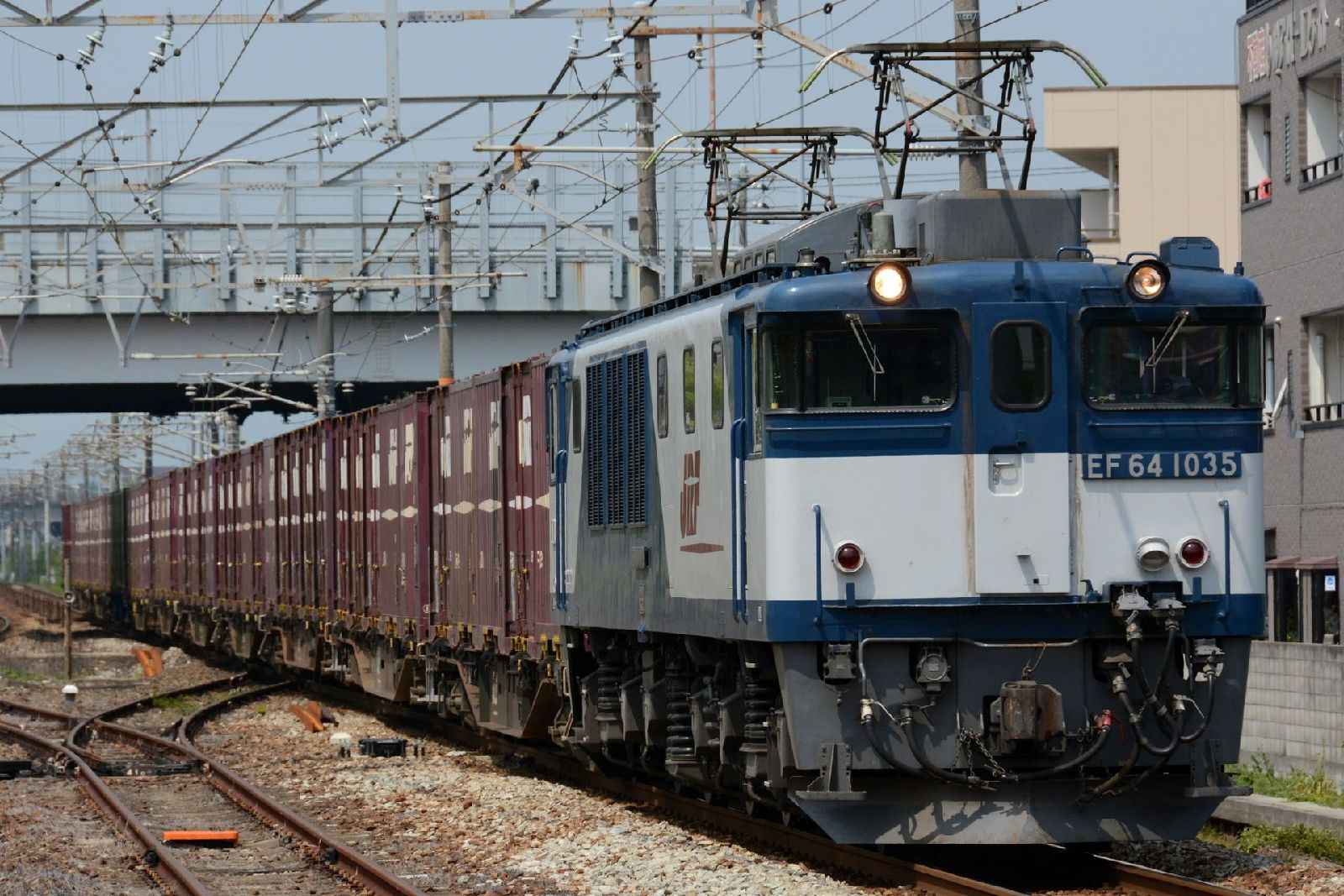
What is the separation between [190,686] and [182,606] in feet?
36.0

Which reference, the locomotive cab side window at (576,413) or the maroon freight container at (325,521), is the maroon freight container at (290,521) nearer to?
the maroon freight container at (325,521)

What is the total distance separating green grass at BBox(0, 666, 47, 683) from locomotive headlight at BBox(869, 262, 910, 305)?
31921 mm

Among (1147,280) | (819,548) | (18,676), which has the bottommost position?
(18,676)

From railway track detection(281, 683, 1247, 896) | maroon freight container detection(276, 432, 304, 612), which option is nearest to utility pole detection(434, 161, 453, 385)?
maroon freight container detection(276, 432, 304, 612)

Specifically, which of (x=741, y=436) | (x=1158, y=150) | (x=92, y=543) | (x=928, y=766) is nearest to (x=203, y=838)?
(x=741, y=436)

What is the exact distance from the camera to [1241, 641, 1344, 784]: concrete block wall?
57.2 ft

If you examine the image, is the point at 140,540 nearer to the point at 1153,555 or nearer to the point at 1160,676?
the point at 1153,555

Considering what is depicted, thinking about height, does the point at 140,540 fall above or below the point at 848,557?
below

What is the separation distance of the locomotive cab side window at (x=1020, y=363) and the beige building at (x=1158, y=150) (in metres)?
25.5

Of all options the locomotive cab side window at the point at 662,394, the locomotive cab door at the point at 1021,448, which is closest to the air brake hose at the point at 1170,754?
the locomotive cab door at the point at 1021,448

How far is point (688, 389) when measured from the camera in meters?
13.7

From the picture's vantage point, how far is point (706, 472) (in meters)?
13.3

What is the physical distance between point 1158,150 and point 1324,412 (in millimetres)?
12865

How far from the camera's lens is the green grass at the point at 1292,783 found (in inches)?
634
